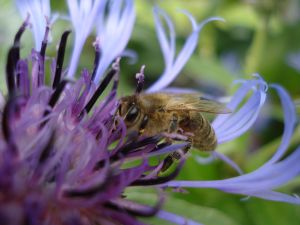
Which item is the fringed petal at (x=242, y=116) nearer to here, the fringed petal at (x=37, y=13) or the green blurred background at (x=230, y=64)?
the green blurred background at (x=230, y=64)

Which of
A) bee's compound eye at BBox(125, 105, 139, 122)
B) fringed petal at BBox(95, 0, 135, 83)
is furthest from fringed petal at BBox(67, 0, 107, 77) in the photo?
bee's compound eye at BBox(125, 105, 139, 122)

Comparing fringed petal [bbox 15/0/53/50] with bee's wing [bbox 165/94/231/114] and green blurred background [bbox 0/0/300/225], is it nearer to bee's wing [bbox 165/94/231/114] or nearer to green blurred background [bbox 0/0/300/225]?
green blurred background [bbox 0/0/300/225]

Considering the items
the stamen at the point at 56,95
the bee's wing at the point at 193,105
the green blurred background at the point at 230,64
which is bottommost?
the green blurred background at the point at 230,64

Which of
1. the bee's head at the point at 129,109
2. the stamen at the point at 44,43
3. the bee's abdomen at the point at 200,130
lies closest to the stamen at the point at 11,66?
the stamen at the point at 44,43

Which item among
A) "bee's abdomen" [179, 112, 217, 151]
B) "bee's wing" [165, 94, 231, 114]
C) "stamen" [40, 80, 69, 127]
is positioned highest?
"stamen" [40, 80, 69, 127]

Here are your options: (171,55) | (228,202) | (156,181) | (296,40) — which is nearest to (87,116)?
(156,181)

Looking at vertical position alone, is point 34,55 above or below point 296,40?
above

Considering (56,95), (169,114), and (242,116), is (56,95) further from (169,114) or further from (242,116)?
(242,116)

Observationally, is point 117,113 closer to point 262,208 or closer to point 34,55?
point 34,55
